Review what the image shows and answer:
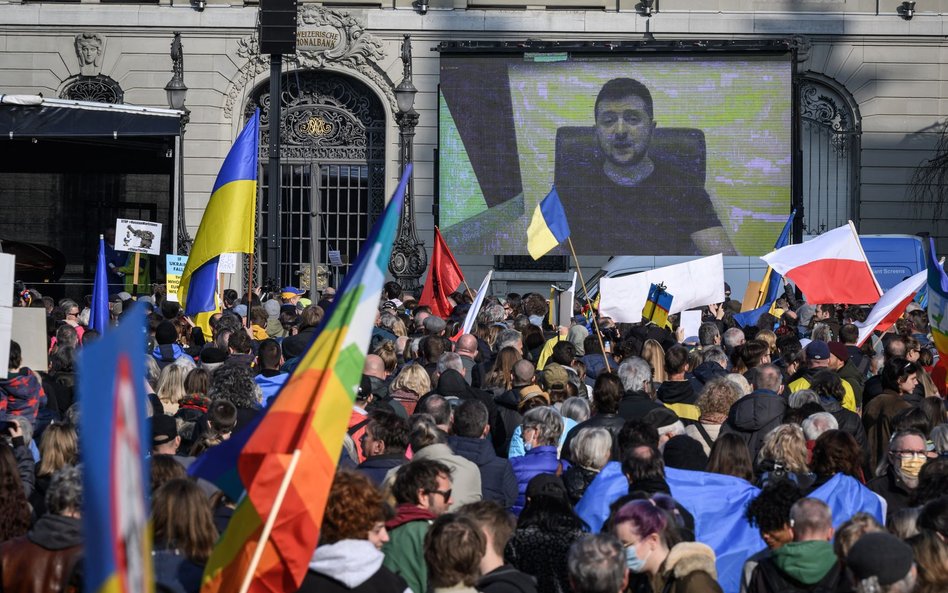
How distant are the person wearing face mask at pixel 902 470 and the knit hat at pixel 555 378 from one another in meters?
2.57

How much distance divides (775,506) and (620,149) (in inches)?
702

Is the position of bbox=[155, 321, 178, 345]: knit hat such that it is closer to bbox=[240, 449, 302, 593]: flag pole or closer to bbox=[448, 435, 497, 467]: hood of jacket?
bbox=[448, 435, 497, 467]: hood of jacket

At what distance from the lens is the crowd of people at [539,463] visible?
493 centimetres

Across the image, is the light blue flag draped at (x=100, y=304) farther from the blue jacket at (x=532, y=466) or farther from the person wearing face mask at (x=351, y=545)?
the person wearing face mask at (x=351, y=545)

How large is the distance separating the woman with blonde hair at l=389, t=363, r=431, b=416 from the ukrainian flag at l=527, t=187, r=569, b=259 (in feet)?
18.9

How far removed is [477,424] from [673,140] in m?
16.3

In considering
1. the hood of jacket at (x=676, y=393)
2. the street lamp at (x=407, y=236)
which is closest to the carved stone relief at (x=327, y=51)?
the street lamp at (x=407, y=236)

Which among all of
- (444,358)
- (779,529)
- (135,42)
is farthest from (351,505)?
(135,42)

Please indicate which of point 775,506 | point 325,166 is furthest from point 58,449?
point 325,166

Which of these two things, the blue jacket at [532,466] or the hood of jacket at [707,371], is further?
the hood of jacket at [707,371]

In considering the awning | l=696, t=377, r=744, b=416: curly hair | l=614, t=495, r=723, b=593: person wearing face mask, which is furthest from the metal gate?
l=614, t=495, r=723, b=593: person wearing face mask

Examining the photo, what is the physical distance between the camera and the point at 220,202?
12852 mm

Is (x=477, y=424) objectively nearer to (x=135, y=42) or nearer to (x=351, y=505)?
(x=351, y=505)

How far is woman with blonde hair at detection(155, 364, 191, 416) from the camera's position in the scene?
880cm
